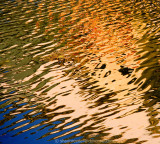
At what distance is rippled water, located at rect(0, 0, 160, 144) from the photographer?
8.95 metres

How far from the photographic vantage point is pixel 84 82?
12.4m

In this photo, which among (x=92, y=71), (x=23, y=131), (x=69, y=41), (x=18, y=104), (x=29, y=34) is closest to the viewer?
(x=23, y=131)

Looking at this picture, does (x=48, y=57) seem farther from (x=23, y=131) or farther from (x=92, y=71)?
(x=23, y=131)

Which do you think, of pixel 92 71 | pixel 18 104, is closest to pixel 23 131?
pixel 18 104

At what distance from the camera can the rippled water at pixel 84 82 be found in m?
8.95

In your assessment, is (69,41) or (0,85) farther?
(69,41)

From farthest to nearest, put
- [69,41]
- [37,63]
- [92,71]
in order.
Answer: [69,41] → [37,63] → [92,71]

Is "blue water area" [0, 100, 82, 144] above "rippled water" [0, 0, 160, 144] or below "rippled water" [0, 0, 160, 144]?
below

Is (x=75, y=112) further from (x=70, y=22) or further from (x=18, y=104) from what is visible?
(x=70, y=22)

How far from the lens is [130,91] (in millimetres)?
10812

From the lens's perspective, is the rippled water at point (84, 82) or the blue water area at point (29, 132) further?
the rippled water at point (84, 82)

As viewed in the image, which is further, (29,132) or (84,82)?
(84,82)

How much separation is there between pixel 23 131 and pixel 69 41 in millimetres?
10744

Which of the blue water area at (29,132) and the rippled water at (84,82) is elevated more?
the rippled water at (84,82)
